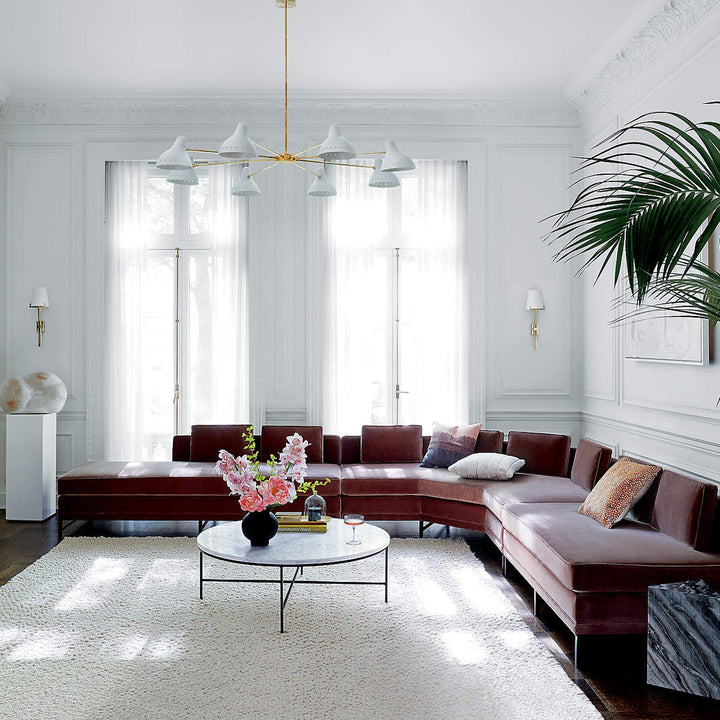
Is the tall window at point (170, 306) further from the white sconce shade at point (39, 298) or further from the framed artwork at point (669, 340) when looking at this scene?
the framed artwork at point (669, 340)

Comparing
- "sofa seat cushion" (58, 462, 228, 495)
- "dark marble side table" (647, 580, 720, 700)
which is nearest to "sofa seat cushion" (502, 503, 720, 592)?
"dark marble side table" (647, 580, 720, 700)

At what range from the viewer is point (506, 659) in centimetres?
294

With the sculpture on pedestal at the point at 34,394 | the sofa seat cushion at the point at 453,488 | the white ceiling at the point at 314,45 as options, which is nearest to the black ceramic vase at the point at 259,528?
the sofa seat cushion at the point at 453,488

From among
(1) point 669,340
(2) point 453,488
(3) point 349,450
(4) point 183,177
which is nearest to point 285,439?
(3) point 349,450

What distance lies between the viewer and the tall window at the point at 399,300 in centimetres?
593

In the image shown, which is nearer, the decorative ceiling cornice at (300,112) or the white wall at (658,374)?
the white wall at (658,374)

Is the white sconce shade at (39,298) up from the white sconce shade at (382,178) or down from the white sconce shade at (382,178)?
down

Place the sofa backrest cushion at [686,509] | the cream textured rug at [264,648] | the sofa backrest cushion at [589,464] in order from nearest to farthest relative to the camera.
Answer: the cream textured rug at [264,648] < the sofa backrest cushion at [686,509] < the sofa backrest cushion at [589,464]

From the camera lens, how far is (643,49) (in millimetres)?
4523

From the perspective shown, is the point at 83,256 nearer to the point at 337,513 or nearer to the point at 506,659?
the point at 337,513

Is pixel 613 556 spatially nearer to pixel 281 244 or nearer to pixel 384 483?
pixel 384 483

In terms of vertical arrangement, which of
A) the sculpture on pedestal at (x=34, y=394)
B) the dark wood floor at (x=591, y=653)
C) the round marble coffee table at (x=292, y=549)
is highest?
the sculpture on pedestal at (x=34, y=394)

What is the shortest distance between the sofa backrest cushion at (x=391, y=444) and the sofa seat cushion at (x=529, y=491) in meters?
0.84

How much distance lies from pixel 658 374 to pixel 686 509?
142 centimetres
